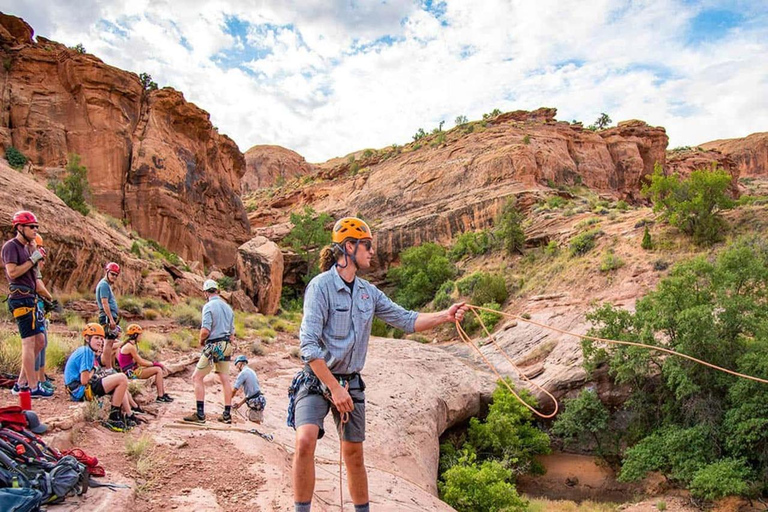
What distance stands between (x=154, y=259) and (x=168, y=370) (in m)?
12.6

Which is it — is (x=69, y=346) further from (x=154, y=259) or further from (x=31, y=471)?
(x=154, y=259)

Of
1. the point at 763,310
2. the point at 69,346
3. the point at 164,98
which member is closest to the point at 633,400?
the point at 763,310

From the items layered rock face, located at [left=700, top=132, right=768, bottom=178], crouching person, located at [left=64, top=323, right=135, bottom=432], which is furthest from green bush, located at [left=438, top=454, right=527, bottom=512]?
layered rock face, located at [left=700, top=132, right=768, bottom=178]

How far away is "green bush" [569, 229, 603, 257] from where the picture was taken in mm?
25461

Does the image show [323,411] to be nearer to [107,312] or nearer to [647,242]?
[107,312]

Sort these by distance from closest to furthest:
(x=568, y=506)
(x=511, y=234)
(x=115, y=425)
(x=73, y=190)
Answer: (x=115, y=425)
(x=568, y=506)
(x=73, y=190)
(x=511, y=234)

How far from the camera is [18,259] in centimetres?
530

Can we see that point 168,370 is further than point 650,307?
No

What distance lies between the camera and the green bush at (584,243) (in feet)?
83.5

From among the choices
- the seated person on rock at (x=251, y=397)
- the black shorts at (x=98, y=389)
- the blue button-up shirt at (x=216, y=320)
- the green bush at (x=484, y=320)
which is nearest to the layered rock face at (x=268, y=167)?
the green bush at (x=484, y=320)

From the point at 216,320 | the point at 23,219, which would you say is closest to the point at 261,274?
the point at 216,320

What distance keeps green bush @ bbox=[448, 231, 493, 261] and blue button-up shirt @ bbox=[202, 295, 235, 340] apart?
30128mm

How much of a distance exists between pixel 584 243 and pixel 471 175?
19094mm

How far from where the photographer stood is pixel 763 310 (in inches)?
482
